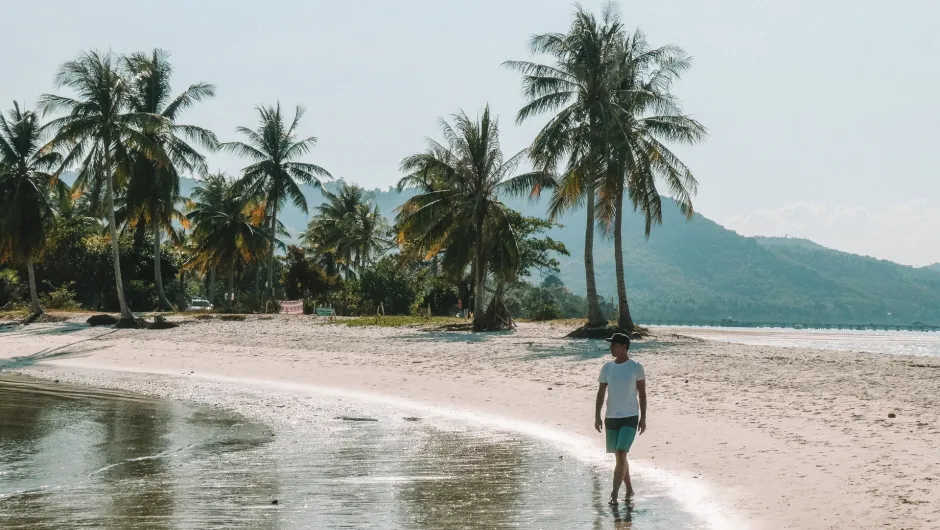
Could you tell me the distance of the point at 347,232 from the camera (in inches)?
2505

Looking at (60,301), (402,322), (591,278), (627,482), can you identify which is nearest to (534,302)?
(402,322)

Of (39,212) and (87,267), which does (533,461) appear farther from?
(87,267)

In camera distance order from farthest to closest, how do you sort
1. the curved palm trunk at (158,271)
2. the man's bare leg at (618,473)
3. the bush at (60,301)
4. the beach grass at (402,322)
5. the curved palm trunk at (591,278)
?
1. the bush at (60,301)
2. the curved palm trunk at (158,271)
3. the beach grass at (402,322)
4. the curved palm trunk at (591,278)
5. the man's bare leg at (618,473)

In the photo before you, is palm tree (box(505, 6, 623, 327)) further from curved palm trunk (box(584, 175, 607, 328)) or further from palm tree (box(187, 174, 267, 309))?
palm tree (box(187, 174, 267, 309))

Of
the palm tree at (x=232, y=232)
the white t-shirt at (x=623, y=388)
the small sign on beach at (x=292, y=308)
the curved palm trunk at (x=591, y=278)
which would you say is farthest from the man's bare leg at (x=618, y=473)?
the palm tree at (x=232, y=232)

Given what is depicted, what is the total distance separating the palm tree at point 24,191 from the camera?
133 feet

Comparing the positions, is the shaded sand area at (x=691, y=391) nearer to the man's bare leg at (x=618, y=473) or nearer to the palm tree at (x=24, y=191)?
the man's bare leg at (x=618, y=473)

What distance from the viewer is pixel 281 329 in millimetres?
34875

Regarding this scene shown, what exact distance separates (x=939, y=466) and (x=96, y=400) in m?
15.3

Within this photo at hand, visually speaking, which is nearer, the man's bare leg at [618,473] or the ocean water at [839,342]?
the man's bare leg at [618,473]

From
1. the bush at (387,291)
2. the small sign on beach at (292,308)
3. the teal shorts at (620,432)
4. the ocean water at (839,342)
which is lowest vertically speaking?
the teal shorts at (620,432)

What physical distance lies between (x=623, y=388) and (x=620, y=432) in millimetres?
413

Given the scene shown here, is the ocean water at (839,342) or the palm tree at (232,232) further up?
the palm tree at (232,232)

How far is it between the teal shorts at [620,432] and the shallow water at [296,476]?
551mm
